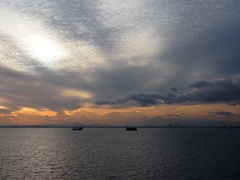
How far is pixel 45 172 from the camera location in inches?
2785

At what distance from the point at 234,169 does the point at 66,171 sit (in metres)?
46.5

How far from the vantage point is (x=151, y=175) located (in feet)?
216

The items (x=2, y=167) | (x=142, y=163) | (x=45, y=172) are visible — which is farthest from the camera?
(x=142, y=163)

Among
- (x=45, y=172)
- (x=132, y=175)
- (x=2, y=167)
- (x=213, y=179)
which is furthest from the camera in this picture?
(x=2, y=167)

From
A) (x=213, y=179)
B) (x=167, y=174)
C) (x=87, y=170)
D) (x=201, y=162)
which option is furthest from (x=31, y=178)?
(x=201, y=162)

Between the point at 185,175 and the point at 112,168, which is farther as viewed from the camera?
the point at 112,168

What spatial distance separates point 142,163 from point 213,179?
2681 cm

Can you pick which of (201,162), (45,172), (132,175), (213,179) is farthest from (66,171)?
(201,162)

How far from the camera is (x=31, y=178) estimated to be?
63500mm

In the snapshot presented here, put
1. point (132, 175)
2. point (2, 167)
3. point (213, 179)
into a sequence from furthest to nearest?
point (2, 167)
point (132, 175)
point (213, 179)

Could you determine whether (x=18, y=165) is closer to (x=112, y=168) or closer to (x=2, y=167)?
(x=2, y=167)

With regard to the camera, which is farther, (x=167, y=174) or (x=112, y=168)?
A: (x=112, y=168)

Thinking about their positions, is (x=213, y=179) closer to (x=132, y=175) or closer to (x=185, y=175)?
(x=185, y=175)

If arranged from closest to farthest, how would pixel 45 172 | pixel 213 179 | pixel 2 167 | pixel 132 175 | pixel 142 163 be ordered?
1. pixel 213 179
2. pixel 132 175
3. pixel 45 172
4. pixel 2 167
5. pixel 142 163
